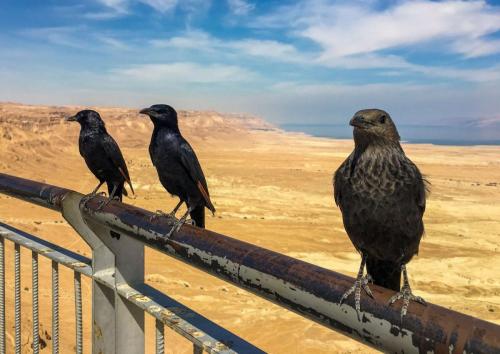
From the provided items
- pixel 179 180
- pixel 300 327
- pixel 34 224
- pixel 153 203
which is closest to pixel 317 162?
pixel 153 203

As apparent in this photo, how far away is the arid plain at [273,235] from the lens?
6574 mm

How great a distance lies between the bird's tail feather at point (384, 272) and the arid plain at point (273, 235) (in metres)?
2.02

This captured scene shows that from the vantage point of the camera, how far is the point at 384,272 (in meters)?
2.01

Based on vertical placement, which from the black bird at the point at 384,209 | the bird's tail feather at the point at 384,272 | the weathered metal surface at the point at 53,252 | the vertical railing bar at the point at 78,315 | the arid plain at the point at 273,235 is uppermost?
the black bird at the point at 384,209

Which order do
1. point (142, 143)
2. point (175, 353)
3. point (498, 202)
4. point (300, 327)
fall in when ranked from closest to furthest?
1. point (175, 353)
2. point (300, 327)
3. point (498, 202)
4. point (142, 143)

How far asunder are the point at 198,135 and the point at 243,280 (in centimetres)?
6454

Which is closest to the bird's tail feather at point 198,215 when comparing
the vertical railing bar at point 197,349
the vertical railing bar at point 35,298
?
the vertical railing bar at point 35,298

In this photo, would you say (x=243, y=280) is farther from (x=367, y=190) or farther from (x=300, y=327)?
(x=300, y=327)

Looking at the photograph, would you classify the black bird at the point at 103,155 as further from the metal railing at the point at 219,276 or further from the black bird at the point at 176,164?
the metal railing at the point at 219,276

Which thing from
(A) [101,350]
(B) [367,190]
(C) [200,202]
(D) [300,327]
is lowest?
(D) [300,327]

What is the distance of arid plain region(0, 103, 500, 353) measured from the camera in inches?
259

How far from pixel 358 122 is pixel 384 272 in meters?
0.73

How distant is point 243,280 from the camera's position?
1.19 meters

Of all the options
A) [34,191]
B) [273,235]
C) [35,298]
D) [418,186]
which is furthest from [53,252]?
[273,235]
